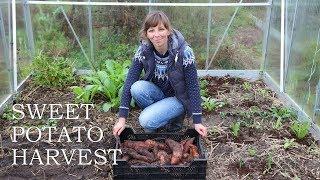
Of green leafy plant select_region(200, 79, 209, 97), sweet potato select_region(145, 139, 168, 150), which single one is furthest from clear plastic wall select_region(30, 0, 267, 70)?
sweet potato select_region(145, 139, 168, 150)

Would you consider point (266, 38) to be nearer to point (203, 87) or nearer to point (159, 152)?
point (203, 87)

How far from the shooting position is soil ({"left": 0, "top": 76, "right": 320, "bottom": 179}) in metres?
3.72

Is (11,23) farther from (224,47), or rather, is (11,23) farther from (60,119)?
(224,47)

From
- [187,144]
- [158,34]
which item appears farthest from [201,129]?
[158,34]

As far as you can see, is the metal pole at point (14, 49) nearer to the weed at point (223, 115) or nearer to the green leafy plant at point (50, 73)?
the green leafy plant at point (50, 73)

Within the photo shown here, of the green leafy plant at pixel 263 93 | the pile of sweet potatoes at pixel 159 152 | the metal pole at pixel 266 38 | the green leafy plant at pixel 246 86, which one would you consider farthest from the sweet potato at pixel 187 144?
the metal pole at pixel 266 38

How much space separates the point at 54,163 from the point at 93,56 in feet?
9.05

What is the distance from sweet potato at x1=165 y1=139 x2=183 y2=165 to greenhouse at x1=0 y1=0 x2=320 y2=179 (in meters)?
0.02

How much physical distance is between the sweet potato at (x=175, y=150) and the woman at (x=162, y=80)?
0.76ft

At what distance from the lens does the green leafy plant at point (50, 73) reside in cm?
562

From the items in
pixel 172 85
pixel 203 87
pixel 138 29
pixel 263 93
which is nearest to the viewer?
pixel 172 85

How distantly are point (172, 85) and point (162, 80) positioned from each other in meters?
0.17

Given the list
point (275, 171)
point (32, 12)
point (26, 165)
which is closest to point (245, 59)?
point (275, 171)

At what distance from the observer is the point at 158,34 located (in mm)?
3539
